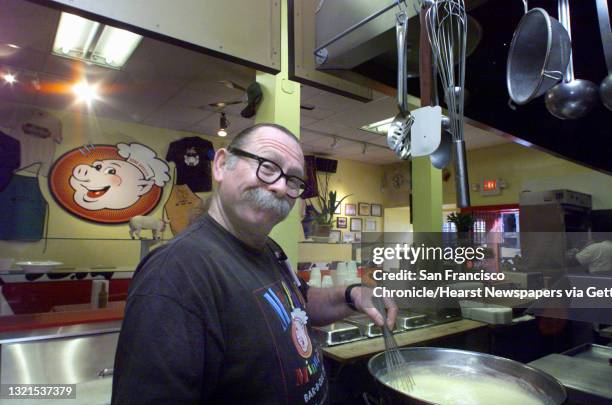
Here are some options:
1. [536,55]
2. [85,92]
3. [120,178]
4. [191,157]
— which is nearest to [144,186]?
[120,178]

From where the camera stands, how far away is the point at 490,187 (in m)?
6.07

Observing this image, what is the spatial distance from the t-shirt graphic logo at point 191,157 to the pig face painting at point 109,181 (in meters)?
0.31

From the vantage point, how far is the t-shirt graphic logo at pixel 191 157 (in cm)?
534

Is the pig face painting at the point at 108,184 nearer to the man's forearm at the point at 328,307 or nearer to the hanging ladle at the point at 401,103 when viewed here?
the man's forearm at the point at 328,307

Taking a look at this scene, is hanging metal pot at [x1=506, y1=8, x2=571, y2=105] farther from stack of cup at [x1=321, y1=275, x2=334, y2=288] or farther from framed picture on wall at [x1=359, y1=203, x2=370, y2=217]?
framed picture on wall at [x1=359, y1=203, x2=370, y2=217]

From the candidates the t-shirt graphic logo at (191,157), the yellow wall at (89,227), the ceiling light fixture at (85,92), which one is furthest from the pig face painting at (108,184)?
the ceiling light fixture at (85,92)

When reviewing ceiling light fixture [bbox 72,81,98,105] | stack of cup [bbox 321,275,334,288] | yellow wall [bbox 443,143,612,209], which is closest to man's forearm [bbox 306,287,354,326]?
stack of cup [bbox 321,275,334,288]

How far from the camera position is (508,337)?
261cm

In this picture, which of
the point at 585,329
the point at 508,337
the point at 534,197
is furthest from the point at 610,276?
the point at 534,197

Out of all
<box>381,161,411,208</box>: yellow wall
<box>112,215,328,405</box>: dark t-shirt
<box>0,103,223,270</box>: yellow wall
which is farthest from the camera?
<box>381,161,411,208</box>: yellow wall

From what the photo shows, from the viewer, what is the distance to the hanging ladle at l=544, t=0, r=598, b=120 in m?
1.10

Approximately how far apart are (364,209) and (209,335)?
671cm

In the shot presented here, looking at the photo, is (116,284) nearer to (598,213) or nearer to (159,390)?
(159,390)

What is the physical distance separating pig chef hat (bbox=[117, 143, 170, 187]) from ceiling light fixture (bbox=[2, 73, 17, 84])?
1345 millimetres
